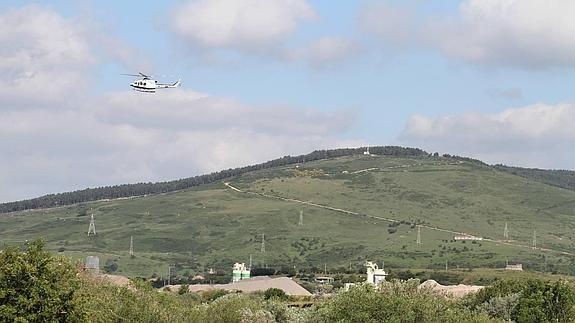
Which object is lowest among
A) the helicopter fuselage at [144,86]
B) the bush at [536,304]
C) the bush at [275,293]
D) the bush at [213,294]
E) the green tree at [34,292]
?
the bush at [213,294]

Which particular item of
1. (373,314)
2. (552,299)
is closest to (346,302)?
(373,314)

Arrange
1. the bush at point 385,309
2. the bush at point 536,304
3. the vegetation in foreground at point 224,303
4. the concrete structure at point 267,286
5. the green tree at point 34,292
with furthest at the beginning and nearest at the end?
the concrete structure at point 267,286 → the bush at point 536,304 → the bush at point 385,309 → the vegetation in foreground at point 224,303 → the green tree at point 34,292

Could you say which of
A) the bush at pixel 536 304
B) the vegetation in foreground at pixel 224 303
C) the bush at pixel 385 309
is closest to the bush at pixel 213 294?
the vegetation in foreground at pixel 224 303

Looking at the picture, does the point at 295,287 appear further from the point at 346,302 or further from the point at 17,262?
the point at 17,262

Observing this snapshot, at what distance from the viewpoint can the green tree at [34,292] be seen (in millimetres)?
56312

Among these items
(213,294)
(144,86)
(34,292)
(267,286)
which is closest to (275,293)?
(213,294)

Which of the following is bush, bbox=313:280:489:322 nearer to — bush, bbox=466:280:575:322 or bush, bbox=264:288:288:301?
bush, bbox=466:280:575:322

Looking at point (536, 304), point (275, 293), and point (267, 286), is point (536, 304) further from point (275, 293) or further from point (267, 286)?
point (267, 286)

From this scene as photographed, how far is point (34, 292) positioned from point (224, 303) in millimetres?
40841

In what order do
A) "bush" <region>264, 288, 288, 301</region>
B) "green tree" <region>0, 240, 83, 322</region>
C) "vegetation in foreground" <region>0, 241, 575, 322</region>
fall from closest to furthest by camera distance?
1. "green tree" <region>0, 240, 83, 322</region>
2. "vegetation in foreground" <region>0, 241, 575, 322</region>
3. "bush" <region>264, 288, 288, 301</region>

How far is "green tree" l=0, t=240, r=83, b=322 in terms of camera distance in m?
56.3

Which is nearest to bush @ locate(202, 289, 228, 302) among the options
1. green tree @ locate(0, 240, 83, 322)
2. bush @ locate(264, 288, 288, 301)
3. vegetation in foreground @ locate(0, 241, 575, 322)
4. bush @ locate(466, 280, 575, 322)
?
bush @ locate(264, 288, 288, 301)

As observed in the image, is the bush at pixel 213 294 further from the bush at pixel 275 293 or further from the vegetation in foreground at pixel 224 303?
the vegetation in foreground at pixel 224 303

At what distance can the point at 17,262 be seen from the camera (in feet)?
188
